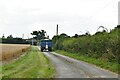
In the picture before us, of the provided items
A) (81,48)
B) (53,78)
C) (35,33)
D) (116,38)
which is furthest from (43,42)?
(35,33)

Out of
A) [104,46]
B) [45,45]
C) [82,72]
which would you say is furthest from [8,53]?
[45,45]

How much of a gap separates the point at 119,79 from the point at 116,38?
12.9 m

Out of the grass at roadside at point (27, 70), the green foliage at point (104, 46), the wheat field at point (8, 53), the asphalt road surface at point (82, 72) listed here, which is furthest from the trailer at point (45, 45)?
the asphalt road surface at point (82, 72)

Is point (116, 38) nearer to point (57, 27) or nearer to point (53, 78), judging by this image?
point (53, 78)

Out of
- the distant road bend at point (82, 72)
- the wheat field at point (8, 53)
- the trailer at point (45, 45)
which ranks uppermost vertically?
the trailer at point (45, 45)

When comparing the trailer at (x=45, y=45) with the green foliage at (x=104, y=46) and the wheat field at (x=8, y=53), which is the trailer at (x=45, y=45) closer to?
the wheat field at (x=8, y=53)

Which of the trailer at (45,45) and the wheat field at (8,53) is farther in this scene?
the trailer at (45,45)

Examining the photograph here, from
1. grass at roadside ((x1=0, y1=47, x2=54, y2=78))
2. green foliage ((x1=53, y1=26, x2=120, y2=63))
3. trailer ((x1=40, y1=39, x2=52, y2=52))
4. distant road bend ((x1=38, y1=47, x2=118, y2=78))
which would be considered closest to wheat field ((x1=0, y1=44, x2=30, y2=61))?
grass at roadside ((x1=0, y1=47, x2=54, y2=78))

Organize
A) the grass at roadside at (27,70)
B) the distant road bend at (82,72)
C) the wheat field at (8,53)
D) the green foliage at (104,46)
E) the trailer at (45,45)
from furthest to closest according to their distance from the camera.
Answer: the trailer at (45,45) → the wheat field at (8,53) → the green foliage at (104,46) → the distant road bend at (82,72) → the grass at roadside at (27,70)

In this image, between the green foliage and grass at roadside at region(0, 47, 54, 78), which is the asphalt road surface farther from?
the green foliage

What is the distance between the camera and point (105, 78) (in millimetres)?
19594

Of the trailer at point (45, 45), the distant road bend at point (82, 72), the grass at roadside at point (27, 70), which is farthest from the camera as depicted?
the trailer at point (45, 45)

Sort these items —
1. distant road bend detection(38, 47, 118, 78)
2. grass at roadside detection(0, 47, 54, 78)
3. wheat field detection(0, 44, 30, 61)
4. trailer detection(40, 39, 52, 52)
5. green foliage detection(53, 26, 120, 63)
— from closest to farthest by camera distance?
1. grass at roadside detection(0, 47, 54, 78)
2. distant road bend detection(38, 47, 118, 78)
3. green foliage detection(53, 26, 120, 63)
4. wheat field detection(0, 44, 30, 61)
5. trailer detection(40, 39, 52, 52)

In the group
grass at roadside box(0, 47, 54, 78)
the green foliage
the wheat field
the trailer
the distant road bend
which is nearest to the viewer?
grass at roadside box(0, 47, 54, 78)
